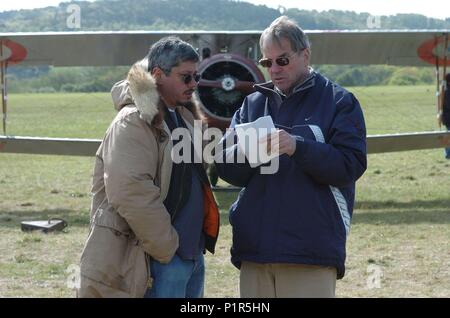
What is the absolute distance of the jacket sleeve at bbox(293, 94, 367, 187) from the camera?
3197 millimetres

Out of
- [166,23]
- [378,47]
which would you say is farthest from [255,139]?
[166,23]

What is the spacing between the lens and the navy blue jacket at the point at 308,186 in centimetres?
326

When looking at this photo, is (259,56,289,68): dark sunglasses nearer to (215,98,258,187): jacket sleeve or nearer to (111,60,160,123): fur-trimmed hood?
(215,98,258,187): jacket sleeve

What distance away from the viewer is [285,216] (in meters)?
3.28

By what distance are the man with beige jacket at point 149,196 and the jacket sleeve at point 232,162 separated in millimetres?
87

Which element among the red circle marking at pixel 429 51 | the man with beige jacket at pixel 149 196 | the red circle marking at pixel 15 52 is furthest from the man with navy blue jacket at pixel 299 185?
the red circle marking at pixel 429 51

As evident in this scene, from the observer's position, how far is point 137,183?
123 inches

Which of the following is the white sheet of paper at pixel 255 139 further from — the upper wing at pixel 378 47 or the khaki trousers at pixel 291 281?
the upper wing at pixel 378 47

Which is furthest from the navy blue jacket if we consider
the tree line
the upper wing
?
the tree line

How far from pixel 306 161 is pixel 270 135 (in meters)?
0.16

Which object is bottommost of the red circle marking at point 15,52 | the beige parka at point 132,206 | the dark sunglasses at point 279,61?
the beige parka at point 132,206

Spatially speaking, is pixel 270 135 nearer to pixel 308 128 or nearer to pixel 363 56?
pixel 308 128

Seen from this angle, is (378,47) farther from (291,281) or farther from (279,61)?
(291,281)

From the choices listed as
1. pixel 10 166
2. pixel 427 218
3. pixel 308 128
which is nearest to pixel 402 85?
pixel 10 166
